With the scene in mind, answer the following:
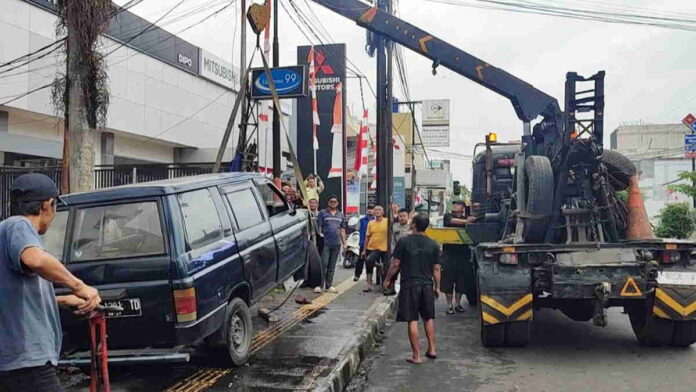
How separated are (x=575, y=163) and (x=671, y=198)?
41.0 meters

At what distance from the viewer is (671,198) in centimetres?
4306

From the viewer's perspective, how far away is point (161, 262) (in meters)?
4.64

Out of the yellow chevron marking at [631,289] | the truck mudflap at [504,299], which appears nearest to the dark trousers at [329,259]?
the truck mudflap at [504,299]

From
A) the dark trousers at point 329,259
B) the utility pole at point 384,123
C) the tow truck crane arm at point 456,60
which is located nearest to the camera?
the tow truck crane arm at point 456,60

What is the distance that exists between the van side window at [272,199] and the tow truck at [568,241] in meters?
2.41

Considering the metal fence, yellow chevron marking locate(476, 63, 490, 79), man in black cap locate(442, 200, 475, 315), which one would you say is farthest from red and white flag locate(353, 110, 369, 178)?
yellow chevron marking locate(476, 63, 490, 79)

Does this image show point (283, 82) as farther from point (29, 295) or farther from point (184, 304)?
point (29, 295)

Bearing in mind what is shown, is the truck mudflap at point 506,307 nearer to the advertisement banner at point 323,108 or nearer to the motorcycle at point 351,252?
the motorcycle at point 351,252

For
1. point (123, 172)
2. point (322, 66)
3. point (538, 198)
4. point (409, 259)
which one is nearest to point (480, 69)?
point (538, 198)

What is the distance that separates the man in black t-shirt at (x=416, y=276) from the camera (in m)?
6.41

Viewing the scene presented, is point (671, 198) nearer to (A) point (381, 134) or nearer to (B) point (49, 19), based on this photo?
(A) point (381, 134)

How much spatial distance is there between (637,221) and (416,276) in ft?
10.6

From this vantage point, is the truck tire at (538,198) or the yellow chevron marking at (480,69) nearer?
the truck tire at (538,198)

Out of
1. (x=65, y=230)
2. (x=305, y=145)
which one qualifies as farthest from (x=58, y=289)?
(x=305, y=145)
